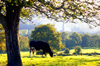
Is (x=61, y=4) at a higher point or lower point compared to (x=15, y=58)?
higher

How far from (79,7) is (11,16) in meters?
6.72

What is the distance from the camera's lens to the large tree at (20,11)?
34.1 ft

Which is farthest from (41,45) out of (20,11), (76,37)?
(76,37)

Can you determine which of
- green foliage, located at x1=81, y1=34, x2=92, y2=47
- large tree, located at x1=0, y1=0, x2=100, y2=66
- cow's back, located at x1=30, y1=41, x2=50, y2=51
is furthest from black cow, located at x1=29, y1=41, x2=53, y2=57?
green foliage, located at x1=81, y1=34, x2=92, y2=47

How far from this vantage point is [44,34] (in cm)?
4088

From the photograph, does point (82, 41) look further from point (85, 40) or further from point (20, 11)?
point (20, 11)

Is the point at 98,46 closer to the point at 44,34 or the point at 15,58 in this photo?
Result: the point at 44,34

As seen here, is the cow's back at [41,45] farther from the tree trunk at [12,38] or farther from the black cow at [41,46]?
the tree trunk at [12,38]

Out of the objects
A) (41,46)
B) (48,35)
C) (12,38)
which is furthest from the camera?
(48,35)

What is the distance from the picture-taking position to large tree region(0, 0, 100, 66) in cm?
1038

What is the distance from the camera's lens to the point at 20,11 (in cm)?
1150

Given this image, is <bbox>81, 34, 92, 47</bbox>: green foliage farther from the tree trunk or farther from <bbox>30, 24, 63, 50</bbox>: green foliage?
the tree trunk

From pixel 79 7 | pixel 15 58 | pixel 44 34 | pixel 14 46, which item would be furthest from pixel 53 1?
pixel 44 34

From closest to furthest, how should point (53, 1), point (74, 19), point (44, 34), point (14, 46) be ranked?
point (14, 46) → point (53, 1) → point (74, 19) → point (44, 34)
